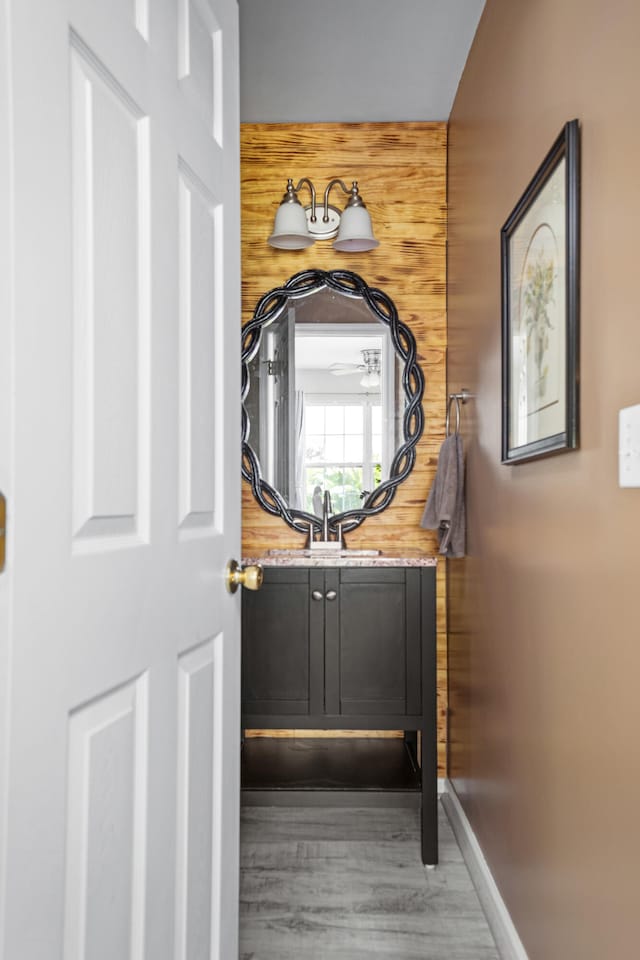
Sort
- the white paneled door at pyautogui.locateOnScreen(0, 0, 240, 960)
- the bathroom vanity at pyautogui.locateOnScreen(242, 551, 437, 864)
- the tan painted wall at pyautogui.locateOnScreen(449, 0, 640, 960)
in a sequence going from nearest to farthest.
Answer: the white paneled door at pyautogui.locateOnScreen(0, 0, 240, 960)
the tan painted wall at pyautogui.locateOnScreen(449, 0, 640, 960)
the bathroom vanity at pyautogui.locateOnScreen(242, 551, 437, 864)

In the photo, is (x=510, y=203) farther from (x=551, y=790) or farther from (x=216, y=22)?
(x=551, y=790)

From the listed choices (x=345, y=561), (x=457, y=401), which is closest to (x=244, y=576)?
(x=345, y=561)

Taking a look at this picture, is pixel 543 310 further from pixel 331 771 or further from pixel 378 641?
pixel 331 771

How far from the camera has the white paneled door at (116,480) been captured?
30.5 inches

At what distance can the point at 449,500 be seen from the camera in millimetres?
2623

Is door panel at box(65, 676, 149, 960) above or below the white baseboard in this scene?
above

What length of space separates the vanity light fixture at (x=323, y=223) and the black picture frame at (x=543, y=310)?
3.10 feet

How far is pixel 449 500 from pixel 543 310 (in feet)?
3.61

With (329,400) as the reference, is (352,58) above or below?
above

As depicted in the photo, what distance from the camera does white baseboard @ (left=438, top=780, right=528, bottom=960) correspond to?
6.01ft

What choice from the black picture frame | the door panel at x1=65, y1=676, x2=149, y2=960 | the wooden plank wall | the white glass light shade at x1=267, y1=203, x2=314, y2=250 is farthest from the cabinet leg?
the white glass light shade at x1=267, y1=203, x2=314, y2=250

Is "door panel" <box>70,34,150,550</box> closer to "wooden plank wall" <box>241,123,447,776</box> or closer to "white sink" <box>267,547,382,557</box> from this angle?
"white sink" <box>267,547,382,557</box>

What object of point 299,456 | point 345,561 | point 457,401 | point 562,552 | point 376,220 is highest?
point 376,220

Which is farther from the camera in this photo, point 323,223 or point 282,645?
point 323,223
